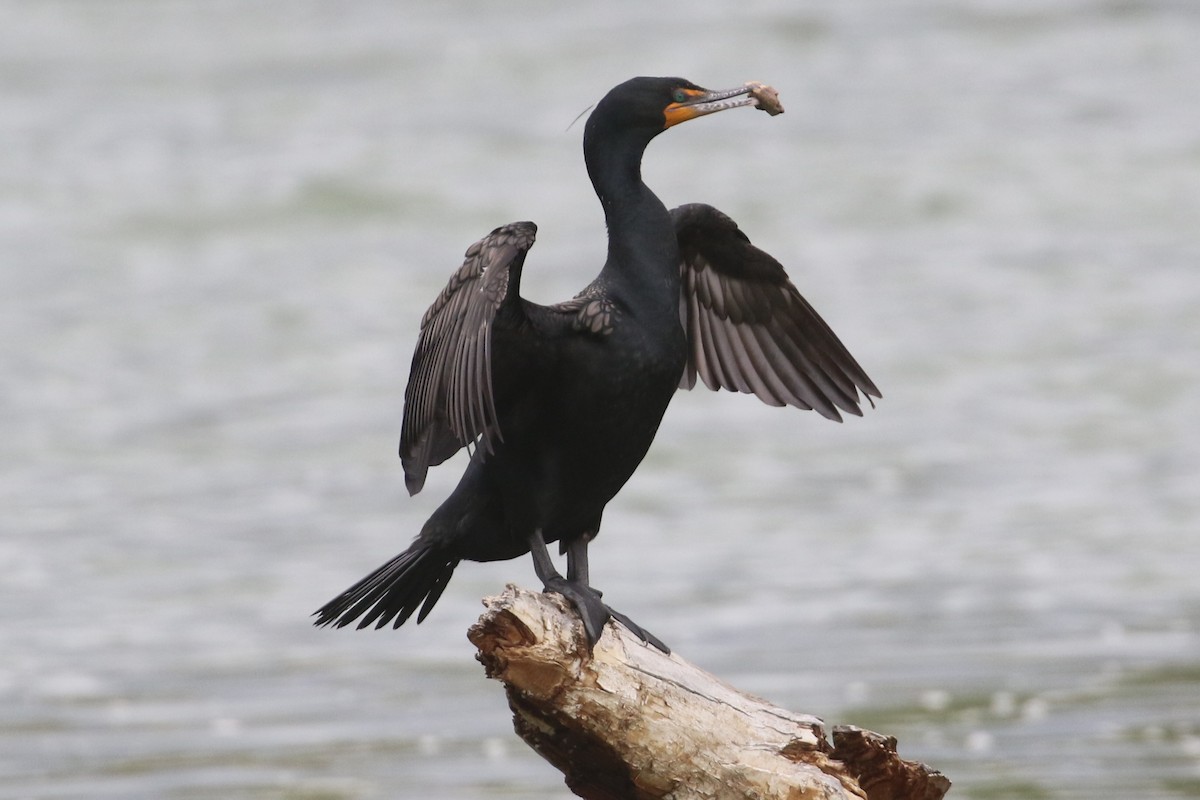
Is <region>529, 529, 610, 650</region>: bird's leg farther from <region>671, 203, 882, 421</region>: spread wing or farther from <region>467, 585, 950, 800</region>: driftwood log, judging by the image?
<region>671, 203, 882, 421</region>: spread wing

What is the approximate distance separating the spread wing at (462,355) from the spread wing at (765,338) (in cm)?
114

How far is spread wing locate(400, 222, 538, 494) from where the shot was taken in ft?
16.2

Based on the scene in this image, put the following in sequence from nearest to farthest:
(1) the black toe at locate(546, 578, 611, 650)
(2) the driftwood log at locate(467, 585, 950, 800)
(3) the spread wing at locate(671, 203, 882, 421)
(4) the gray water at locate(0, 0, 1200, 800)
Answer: (2) the driftwood log at locate(467, 585, 950, 800), (1) the black toe at locate(546, 578, 611, 650), (3) the spread wing at locate(671, 203, 882, 421), (4) the gray water at locate(0, 0, 1200, 800)

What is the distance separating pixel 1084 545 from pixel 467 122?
9697mm

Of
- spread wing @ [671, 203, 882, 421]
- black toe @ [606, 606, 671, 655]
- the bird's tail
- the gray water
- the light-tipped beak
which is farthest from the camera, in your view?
the gray water

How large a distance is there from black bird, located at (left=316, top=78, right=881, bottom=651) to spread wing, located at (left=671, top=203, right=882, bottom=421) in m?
0.52

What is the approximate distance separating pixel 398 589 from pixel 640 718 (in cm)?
87

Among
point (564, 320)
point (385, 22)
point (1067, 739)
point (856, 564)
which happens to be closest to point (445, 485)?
point (856, 564)

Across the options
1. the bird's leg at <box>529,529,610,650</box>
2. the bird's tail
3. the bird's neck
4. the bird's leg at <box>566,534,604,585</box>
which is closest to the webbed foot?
the bird's leg at <box>529,529,610,650</box>

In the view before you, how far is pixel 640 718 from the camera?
16.3 ft

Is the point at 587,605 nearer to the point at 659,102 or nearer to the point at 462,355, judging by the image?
the point at 462,355

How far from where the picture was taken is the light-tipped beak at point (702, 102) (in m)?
5.51

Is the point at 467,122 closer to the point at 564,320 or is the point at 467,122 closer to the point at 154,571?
the point at 154,571

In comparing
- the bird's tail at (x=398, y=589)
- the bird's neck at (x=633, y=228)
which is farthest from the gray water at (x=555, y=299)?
the bird's neck at (x=633, y=228)
